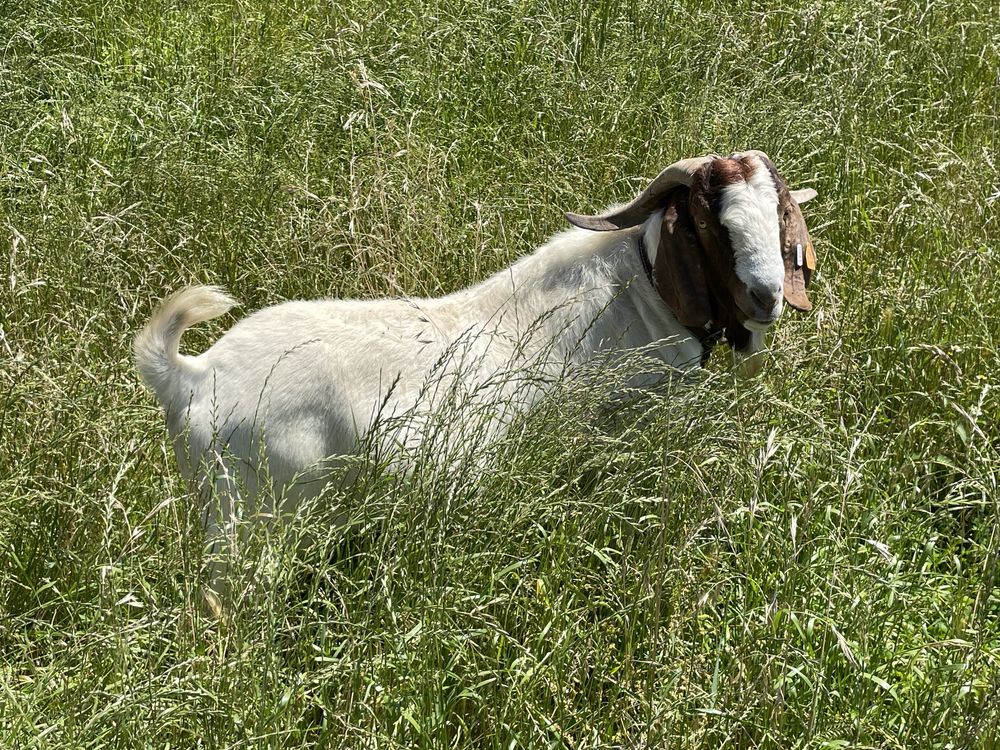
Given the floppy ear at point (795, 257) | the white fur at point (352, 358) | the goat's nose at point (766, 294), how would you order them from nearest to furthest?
the white fur at point (352, 358) → the goat's nose at point (766, 294) → the floppy ear at point (795, 257)

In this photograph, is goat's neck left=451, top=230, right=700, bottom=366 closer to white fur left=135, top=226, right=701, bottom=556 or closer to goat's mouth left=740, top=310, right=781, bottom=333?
white fur left=135, top=226, right=701, bottom=556

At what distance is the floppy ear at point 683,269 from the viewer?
3.97 m

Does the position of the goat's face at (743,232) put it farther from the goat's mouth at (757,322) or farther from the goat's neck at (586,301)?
the goat's neck at (586,301)

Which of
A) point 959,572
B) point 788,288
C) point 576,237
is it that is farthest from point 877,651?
point 576,237

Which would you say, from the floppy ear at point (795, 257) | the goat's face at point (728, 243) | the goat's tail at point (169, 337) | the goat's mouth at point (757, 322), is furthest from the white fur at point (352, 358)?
the floppy ear at point (795, 257)

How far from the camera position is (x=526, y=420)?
125 inches

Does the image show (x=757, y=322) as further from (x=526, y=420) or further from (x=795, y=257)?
(x=526, y=420)

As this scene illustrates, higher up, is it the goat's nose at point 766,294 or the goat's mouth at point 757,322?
the goat's nose at point 766,294

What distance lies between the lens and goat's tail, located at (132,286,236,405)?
3596mm

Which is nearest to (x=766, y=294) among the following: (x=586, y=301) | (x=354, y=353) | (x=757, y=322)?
(x=757, y=322)

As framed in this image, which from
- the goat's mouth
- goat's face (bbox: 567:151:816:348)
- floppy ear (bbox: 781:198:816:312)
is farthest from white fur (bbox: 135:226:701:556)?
floppy ear (bbox: 781:198:816:312)

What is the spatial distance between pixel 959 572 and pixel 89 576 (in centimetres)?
272

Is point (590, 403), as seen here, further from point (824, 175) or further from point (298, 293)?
point (824, 175)

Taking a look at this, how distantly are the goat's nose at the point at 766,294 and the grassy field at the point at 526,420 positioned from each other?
1.10ft
